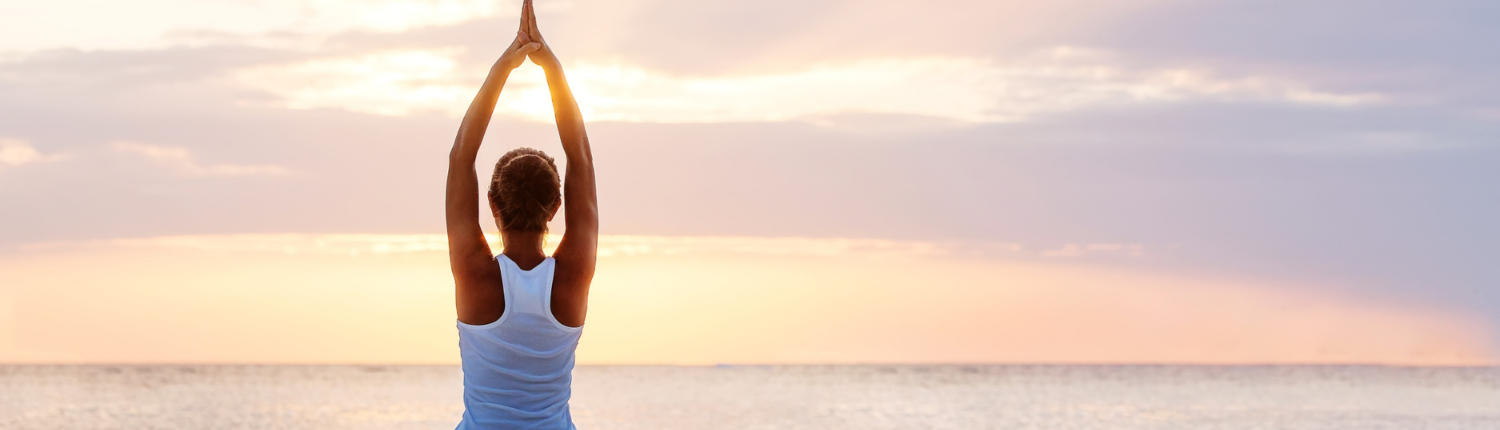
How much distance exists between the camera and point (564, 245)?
2803mm

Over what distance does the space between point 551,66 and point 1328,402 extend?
33000 millimetres

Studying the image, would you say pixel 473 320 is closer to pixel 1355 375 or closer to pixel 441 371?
pixel 441 371

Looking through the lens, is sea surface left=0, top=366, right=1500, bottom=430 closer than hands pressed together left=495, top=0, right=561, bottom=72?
No

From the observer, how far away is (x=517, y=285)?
2.70 metres

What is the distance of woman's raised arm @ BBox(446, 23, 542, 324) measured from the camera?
2705 millimetres

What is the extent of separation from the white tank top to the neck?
1.2 inches

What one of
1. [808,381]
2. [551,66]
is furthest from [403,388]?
[551,66]

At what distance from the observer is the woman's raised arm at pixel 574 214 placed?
277 cm

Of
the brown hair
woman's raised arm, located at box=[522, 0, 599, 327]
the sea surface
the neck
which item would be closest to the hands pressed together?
woman's raised arm, located at box=[522, 0, 599, 327]

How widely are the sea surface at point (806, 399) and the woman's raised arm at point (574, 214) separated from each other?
1977cm

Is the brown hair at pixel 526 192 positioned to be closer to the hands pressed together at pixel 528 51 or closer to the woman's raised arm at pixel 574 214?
the woman's raised arm at pixel 574 214

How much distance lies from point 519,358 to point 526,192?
38 cm

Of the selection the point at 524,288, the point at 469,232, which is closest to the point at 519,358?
the point at 524,288

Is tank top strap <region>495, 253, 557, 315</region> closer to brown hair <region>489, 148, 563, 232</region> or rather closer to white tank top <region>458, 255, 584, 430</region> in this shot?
white tank top <region>458, 255, 584, 430</region>
